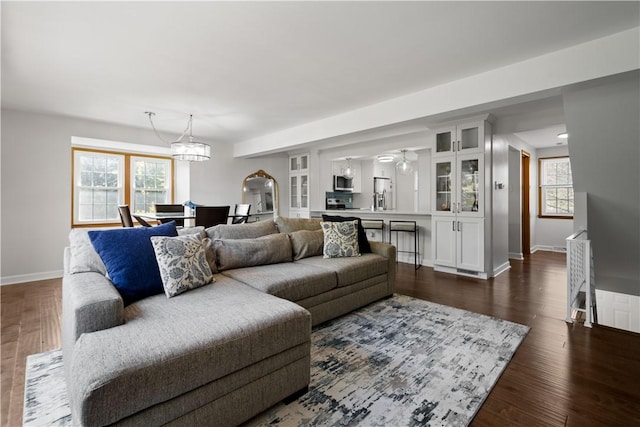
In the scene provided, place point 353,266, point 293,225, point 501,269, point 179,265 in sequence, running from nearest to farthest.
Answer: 1. point 179,265
2. point 353,266
3. point 293,225
4. point 501,269

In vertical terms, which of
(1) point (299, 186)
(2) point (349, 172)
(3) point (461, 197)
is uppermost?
(2) point (349, 172)

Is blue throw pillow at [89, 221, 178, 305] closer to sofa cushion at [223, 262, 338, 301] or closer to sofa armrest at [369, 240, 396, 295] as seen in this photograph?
sofa cushion at [223, 262, 338, 301]

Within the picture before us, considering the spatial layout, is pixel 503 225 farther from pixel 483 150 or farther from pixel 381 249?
pixel 381 249

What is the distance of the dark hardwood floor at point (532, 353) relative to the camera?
166cm

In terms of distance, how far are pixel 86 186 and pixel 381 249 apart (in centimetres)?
537

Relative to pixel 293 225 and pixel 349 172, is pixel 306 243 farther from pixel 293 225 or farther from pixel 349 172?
pixel 349 172

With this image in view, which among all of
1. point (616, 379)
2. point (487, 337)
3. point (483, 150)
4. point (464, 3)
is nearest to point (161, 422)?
point (487, 337)

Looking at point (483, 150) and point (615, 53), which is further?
point (483, 150)

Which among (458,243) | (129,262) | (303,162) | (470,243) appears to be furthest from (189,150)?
(470,243)

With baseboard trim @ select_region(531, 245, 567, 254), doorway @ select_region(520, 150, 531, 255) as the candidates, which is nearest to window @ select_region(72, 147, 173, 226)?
doorway @ select_region(520, 150, 531, 255)

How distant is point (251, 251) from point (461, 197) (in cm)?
332

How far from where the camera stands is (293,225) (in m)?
3.62

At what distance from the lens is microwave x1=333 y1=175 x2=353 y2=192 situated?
7.55m

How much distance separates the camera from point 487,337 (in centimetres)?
251
